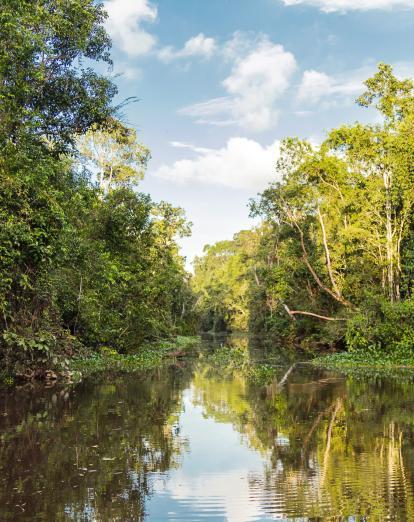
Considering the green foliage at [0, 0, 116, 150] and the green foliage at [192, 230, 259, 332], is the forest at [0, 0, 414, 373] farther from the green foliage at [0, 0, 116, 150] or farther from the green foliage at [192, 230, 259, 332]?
the green foliage at [192, 230, 259, 332]

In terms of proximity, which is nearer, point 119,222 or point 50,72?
point 50,72

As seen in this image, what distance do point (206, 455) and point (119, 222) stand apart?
1920 centimetres

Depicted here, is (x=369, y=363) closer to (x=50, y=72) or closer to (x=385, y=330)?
(x=385, y=330)

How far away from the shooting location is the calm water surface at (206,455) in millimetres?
5562

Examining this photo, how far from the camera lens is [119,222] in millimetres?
26156

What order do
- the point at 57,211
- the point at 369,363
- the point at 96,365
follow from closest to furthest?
the point at 57,211, the point at 96,365, the point at 369,363

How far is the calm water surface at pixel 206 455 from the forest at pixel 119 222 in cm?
396

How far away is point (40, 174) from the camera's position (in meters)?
13.1

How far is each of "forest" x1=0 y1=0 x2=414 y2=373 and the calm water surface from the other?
→ 13.0ft

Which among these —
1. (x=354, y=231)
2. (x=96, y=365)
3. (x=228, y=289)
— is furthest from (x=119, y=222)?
(x=228, y=289)

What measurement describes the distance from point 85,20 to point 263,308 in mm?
39231

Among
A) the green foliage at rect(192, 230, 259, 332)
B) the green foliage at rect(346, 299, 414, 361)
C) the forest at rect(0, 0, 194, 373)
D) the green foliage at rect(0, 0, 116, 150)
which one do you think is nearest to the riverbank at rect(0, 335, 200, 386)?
the forest at rect(0, 0, 194, 373)

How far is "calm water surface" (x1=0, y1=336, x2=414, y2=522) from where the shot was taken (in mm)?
5562

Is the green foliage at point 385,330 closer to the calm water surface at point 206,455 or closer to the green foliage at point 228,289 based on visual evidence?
the calm water surface at point 206,455
